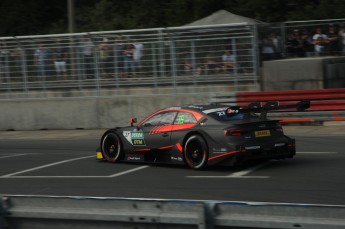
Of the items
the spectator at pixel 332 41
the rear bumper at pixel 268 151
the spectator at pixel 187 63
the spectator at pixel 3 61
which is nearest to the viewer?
the rear bumper at pixel 268 151

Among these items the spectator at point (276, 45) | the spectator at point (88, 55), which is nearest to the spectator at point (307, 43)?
the spectator at point (276, 45)

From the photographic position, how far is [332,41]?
1959cm

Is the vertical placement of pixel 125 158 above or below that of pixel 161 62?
below

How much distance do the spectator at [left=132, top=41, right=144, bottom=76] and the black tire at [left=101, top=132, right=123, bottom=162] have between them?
314 inches

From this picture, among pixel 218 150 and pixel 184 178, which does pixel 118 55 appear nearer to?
pixel 218 150

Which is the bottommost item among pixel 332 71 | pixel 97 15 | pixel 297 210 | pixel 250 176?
pixel 250 176

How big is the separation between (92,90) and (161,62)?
8.85 feet

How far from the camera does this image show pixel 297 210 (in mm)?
4223

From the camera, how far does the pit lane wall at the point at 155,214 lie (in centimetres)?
420

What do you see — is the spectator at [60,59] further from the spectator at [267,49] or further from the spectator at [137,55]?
the spectator at [267,49]

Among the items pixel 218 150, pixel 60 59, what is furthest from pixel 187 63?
pixel 218 150

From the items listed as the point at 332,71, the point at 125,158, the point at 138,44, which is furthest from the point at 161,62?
the point at 125,158

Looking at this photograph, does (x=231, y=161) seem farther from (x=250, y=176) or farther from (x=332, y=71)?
(x=332, y=71)

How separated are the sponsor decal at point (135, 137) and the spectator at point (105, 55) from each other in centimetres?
883
